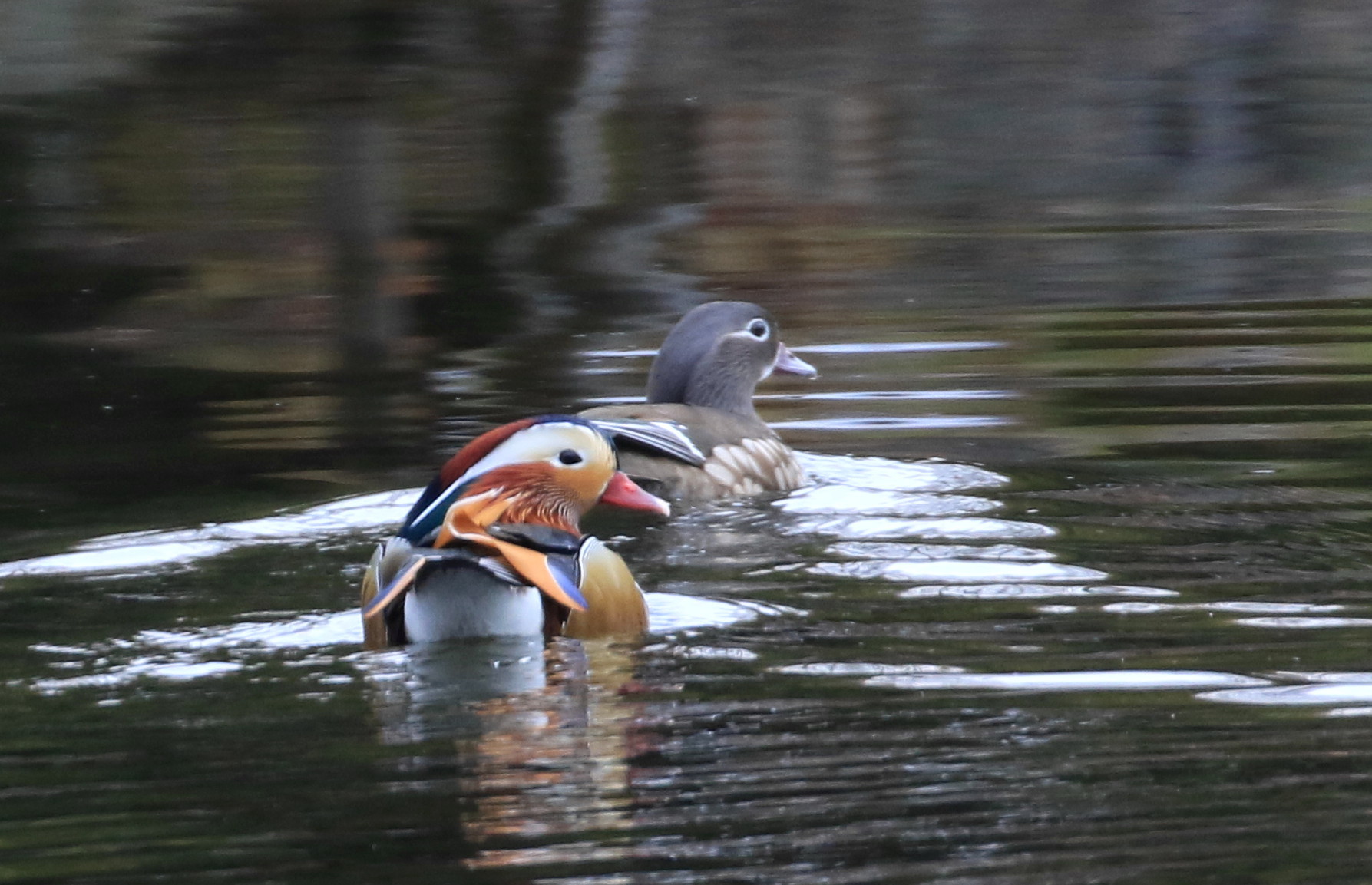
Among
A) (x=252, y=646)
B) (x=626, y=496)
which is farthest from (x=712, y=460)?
(x=252, y=646)

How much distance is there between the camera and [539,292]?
15.7 meters

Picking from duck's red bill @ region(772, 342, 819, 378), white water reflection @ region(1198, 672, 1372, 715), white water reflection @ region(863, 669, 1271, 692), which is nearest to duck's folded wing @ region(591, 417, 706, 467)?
duck's red bill @ region(772, 342, 819, 378)

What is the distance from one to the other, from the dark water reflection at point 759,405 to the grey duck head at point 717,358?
549 mm

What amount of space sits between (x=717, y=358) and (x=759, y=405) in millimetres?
1961

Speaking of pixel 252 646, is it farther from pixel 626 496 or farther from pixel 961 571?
pixel 961 571

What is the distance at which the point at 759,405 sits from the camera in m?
12.0

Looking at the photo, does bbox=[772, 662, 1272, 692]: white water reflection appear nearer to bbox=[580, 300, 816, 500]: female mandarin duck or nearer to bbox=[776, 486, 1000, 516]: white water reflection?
bbox=[776, 486, 1000, 516]: white water reflection

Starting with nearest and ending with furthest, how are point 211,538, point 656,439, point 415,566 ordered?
point 415,566 < point 211,538 < point 656,439

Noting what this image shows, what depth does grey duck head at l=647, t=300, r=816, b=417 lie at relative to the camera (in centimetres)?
997

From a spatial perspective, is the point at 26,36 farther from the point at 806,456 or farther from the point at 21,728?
the point at 21,728

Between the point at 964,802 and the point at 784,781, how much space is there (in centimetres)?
38

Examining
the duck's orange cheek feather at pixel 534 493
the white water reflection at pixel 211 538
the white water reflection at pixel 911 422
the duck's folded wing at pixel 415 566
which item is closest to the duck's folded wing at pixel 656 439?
the white water reflection at pixel 211 538

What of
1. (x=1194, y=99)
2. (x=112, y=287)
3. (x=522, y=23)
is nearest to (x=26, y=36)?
(x=522, y=23)

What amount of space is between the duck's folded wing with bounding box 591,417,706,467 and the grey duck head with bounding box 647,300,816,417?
120 cm
